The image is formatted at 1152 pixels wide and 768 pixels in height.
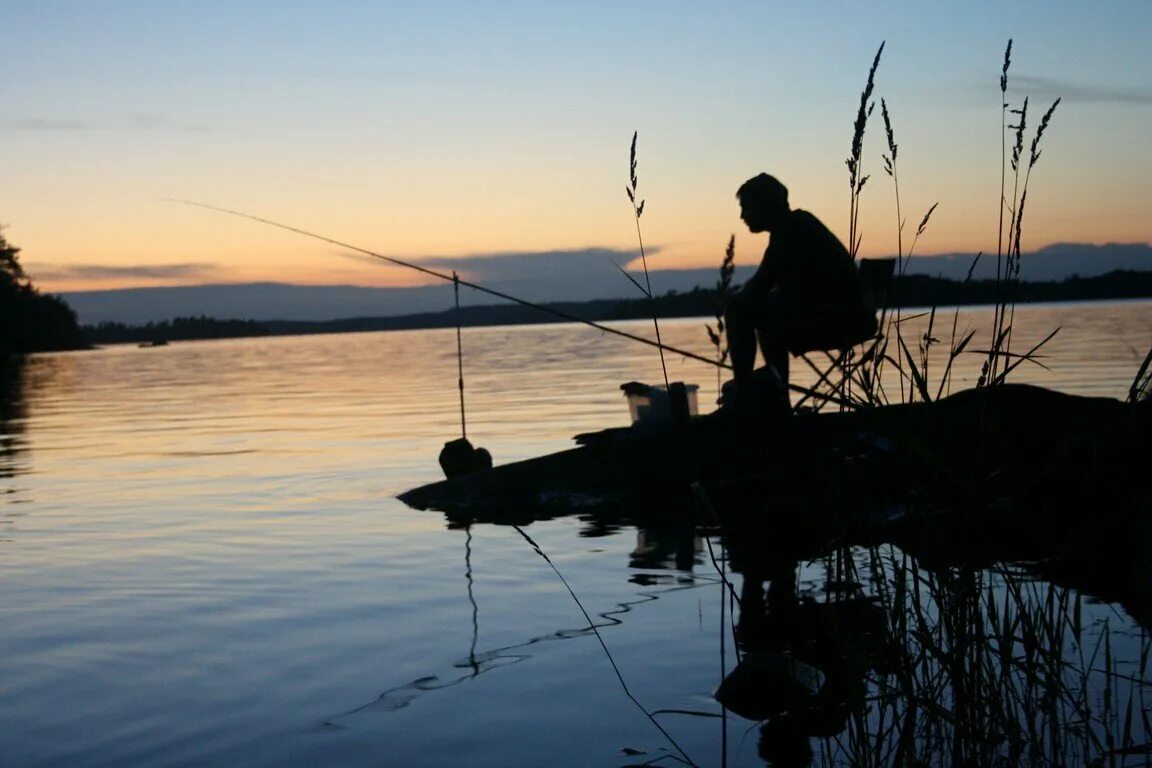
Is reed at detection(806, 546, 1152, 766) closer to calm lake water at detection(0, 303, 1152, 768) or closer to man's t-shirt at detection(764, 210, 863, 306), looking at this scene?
calm lake water at detection(0, 303, 1152, 768)

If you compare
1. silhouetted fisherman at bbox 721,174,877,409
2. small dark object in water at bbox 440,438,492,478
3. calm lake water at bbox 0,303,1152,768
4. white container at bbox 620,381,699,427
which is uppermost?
silhouetted fisherman at bbox 721,174,877,409

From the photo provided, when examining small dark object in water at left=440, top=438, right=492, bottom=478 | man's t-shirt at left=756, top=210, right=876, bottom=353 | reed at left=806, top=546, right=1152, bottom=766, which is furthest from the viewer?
small dark object in water at left=440, top=438, right=492, bottom=478

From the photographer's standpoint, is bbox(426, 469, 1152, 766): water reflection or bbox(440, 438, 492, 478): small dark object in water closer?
bbox(426, 469, 1152, 766): water reflection

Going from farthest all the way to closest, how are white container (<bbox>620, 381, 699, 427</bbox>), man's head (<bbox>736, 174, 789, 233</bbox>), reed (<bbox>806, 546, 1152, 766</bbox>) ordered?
white container (<bbox>620, 381, 699, 427</bbox>), man's head (<bbox>736, 174, 789, 233</bbox>), reed (<bbox>806, 546, 1152, 766</bbox>)

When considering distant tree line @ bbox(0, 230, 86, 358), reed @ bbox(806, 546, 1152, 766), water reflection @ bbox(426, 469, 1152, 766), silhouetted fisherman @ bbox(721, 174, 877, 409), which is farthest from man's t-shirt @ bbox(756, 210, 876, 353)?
distant tree line @ bbox(0, 230, 86, 358)

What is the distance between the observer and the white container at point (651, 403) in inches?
348

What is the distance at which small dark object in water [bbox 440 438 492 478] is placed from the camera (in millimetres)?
9984

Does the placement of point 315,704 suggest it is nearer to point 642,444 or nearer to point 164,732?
point 164,732

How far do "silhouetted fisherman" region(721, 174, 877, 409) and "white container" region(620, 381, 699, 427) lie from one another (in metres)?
1.10

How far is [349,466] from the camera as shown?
11.9 metres

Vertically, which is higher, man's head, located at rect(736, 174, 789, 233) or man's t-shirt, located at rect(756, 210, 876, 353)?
man's head, located at rect(736, 174, 789, 233)

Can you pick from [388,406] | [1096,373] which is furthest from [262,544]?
[1096,373]

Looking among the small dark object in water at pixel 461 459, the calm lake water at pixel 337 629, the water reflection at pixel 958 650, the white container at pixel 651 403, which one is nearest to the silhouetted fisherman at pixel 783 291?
the white container at pixel 651 403

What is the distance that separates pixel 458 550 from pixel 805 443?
239 centimetres
